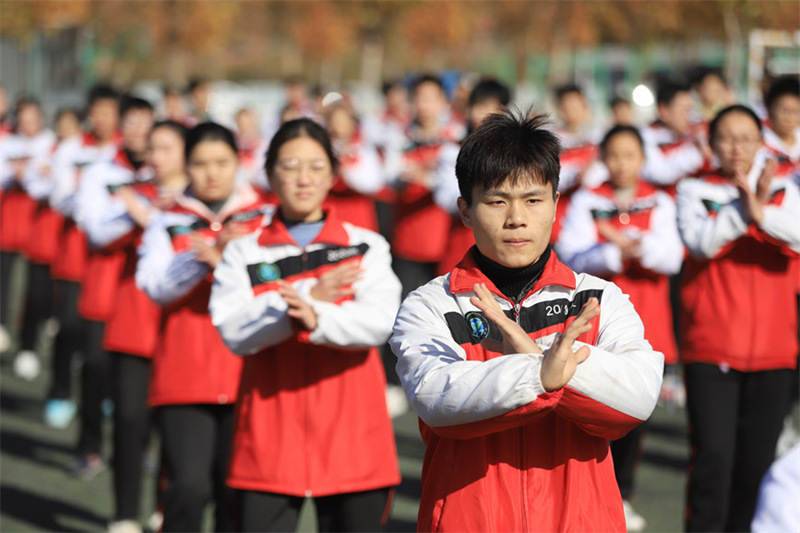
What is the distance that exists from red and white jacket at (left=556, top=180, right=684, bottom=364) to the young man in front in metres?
3.15

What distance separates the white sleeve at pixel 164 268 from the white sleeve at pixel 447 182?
315cm

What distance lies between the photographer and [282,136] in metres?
4.84

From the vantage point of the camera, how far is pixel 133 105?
25.6 feet

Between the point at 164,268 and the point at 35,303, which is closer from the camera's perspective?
the point at 164,268

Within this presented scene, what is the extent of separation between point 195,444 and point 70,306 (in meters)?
4.23

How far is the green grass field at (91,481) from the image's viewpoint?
6871 mm

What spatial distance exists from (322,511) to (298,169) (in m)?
1.39

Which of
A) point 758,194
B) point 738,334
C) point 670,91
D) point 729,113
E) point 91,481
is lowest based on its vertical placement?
point 91,481

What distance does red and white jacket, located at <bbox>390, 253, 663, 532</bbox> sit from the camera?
9.59 ft

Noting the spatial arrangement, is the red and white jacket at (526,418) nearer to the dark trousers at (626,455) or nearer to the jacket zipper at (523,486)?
the jacket zipper at (523,486)

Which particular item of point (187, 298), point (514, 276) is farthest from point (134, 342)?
point (514, 276)

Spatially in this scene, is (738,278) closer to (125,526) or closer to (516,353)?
(516,353)

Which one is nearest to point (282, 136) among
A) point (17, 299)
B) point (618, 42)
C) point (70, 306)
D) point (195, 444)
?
point (195, 444)

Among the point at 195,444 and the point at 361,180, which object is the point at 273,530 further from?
the point at 361,180
